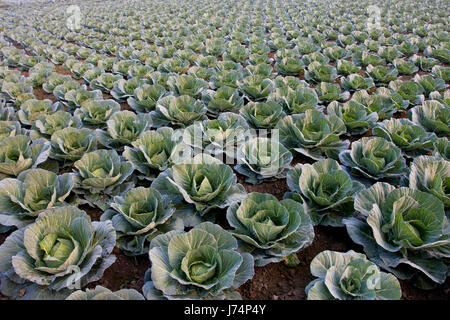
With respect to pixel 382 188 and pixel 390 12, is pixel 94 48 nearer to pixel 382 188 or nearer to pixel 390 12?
pixel 382 188

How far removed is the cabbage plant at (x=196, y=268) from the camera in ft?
7.09

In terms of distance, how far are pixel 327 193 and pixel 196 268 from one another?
1.48 meters

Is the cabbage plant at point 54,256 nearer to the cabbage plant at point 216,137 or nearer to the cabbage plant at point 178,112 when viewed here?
the cabbage plant at point 216,137

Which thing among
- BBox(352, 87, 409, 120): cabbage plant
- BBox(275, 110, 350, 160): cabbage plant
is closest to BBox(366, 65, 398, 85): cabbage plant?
BBox(352, 87, 409, 120): cabbage plant

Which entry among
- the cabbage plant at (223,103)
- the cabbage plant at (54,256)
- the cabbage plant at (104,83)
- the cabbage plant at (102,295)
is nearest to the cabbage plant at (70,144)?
the cabbage plant at (54,256)

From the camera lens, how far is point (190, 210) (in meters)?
2.97

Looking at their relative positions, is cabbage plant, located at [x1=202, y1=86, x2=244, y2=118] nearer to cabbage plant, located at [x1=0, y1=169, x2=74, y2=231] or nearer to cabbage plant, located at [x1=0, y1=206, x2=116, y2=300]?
cabbage plant, located at [x1=0, y1=169, x2=74, y2=231]

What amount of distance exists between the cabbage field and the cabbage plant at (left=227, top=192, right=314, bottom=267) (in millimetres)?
12

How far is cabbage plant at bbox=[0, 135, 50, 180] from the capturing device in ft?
10.8

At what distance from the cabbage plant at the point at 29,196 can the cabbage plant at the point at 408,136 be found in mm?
3721
